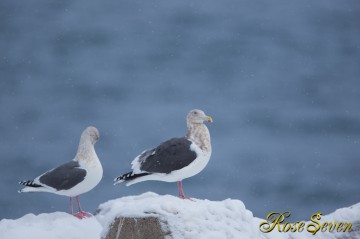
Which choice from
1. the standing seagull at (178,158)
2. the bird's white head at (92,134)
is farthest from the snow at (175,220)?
the bird's white head at (92,134)

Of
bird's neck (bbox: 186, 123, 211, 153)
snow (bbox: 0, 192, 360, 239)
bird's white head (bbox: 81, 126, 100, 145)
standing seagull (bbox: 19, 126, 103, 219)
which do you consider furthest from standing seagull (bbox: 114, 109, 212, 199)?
bird's white head (bbox: 81, 126, 100, 145)

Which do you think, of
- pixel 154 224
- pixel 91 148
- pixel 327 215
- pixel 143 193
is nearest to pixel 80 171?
pixel 91 148

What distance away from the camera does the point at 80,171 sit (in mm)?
9289

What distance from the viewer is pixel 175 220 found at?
24.1 ft

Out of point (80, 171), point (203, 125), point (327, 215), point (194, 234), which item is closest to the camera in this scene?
point (194, 234)

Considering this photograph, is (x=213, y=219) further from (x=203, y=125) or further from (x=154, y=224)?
(x=203, y=125)

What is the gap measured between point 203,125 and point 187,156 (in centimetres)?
59

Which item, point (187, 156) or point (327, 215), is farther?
point (327, 215)

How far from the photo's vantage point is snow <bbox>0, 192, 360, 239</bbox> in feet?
24.2

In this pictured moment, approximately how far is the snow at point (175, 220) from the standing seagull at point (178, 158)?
0.32m

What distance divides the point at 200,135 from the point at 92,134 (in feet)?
6.40

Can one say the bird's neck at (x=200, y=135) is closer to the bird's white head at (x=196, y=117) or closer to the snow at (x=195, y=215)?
the bird's white head at (x=196, y=117)

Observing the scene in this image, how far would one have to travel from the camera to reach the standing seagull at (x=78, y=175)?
9.27m

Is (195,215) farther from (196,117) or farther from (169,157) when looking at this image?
(196,117)
